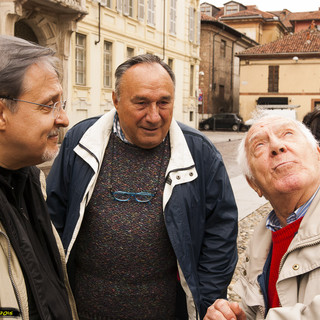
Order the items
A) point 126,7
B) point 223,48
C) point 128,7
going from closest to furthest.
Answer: point 126,7
point 128,7
point 223,48

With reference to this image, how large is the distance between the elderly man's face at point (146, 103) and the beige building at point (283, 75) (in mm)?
31699

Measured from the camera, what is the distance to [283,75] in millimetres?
33969

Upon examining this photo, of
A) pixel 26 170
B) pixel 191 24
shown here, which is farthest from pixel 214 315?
pixel 191 24

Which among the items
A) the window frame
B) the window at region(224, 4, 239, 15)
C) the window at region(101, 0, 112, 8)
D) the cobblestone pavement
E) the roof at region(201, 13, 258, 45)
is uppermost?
the window at region(224, 4, 239, 15)

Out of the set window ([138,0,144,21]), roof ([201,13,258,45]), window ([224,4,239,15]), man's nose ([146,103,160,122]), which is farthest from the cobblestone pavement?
window ([224,4,239,15])

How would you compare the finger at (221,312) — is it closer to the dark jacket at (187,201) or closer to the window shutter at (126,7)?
the dark jacket at (187,201)

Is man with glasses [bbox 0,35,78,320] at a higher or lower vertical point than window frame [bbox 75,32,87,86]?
lower

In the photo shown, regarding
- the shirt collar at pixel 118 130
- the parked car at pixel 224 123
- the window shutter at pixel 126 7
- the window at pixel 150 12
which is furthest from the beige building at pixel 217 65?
the shirt collar at pixel 118 130

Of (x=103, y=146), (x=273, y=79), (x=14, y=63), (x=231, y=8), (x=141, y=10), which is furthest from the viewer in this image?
(x=231, y=8)

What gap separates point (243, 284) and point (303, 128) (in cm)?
74

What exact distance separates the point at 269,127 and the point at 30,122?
3.29 feet

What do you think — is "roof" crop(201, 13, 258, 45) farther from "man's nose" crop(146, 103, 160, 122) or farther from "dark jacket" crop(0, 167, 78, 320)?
"dark jacket" crop(0, 167, 78, 320)

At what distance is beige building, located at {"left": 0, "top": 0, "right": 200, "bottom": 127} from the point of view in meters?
13.8

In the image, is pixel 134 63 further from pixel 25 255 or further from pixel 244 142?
pixel 25 255
